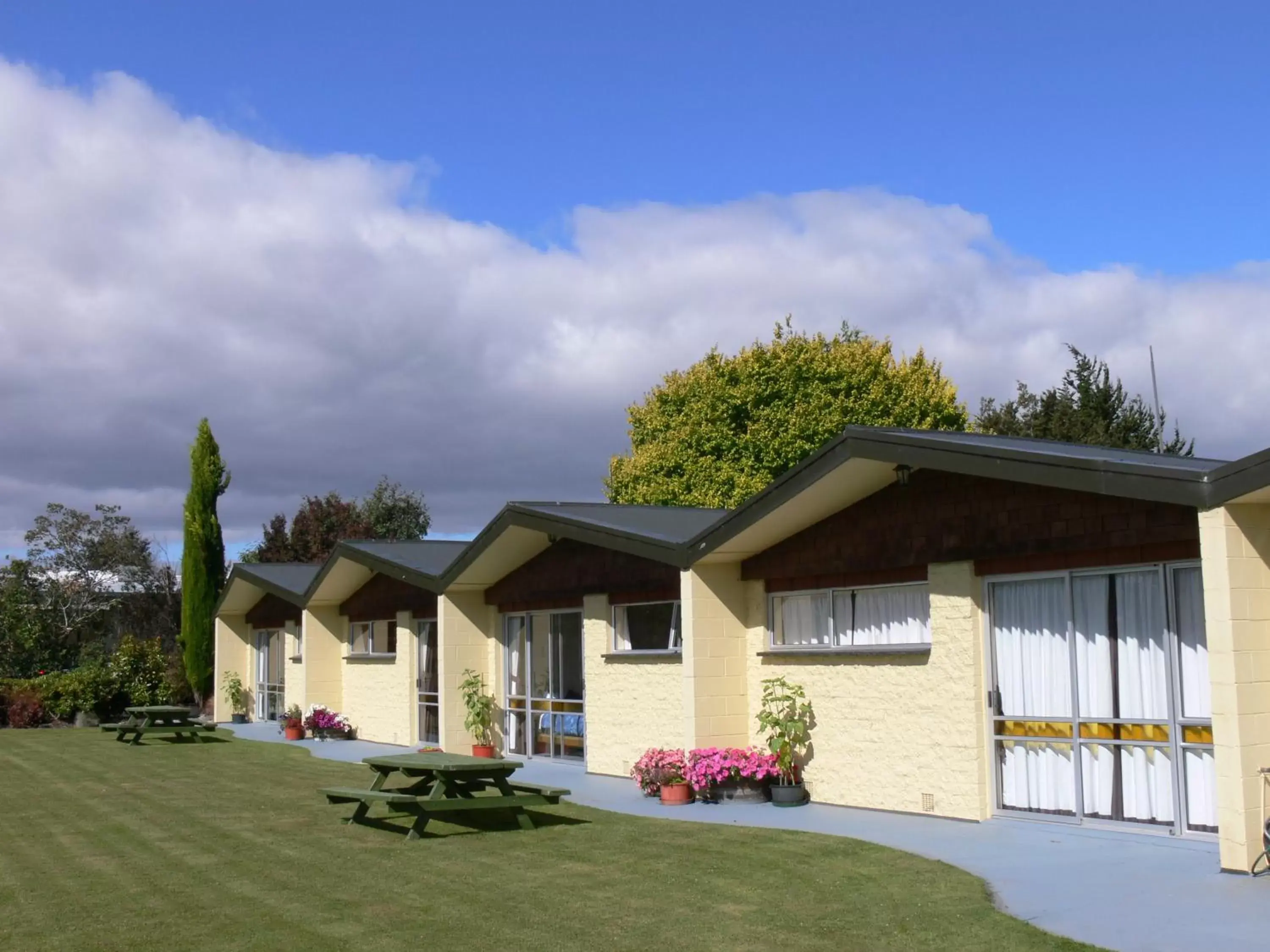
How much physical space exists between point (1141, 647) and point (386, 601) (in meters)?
17.5

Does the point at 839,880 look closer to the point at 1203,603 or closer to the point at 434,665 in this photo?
the point at 1203,603

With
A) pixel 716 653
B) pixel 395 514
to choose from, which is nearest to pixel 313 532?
pixel 395 514

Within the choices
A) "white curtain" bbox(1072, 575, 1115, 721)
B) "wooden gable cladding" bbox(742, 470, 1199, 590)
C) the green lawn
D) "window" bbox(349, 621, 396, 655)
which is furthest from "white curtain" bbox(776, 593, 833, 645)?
"window" bbox(349, 621, 396, 655)

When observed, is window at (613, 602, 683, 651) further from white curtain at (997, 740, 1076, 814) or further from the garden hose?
the garden hose

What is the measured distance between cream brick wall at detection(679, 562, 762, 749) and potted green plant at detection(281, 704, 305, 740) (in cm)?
1379

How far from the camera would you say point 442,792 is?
1327 cm

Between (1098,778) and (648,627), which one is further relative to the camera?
(648,627)

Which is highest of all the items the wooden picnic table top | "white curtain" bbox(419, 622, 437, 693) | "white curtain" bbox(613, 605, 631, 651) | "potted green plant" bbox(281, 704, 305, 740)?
"white curtain" bbox(613, 605, 631, 651)

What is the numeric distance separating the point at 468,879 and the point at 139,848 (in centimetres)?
397

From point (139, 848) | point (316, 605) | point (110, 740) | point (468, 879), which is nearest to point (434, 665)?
point (316, 605)

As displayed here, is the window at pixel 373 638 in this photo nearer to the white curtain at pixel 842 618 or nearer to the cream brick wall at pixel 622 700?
the cream brick wall at pixel 622 700

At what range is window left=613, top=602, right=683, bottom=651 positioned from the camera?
57.8ft

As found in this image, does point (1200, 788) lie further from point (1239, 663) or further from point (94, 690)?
point (94, 690)

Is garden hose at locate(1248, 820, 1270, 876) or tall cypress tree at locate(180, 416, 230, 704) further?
tall cypress tree at locate(180, 416, 230, 704)
